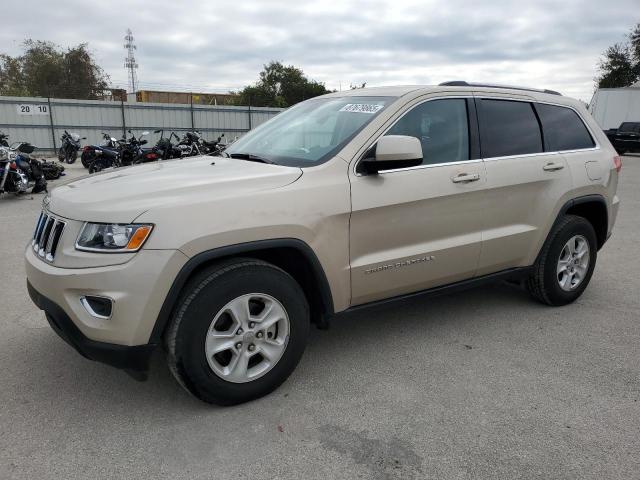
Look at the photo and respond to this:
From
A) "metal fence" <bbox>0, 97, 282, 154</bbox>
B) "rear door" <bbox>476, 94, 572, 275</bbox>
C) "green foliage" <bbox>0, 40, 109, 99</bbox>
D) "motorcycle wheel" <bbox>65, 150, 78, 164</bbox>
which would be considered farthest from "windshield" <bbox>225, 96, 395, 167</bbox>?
"green foliage" <bbox>0, 40, 109, 99</bbox>

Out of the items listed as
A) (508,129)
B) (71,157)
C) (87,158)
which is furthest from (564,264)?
(71,157)

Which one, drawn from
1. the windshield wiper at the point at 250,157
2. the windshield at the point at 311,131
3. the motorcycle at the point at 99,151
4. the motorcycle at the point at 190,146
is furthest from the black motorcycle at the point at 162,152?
the windshield wiper at the point at 250,157

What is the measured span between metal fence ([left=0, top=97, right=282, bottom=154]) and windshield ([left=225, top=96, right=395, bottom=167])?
1933 centimetres

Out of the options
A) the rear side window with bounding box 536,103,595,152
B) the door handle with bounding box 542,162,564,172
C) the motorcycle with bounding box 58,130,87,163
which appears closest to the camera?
the door handle with bounding box 542,162,564,172

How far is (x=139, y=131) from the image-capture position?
2298cm

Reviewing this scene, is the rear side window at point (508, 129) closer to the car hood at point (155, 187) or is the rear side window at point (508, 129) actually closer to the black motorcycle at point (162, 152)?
the car hood at point (155, 187)

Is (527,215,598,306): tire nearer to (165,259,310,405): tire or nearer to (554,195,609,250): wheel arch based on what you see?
(554,195,609,250): wheel arch

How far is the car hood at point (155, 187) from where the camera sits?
2549 millimetres

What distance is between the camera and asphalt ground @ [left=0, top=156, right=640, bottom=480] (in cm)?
240

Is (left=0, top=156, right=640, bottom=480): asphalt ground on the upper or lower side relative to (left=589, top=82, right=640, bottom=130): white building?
lower

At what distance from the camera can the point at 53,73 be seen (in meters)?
38.5

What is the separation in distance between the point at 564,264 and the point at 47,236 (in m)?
3.89

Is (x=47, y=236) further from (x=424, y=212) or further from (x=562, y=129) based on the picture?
(x=562, y=129)

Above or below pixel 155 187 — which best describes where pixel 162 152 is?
below
